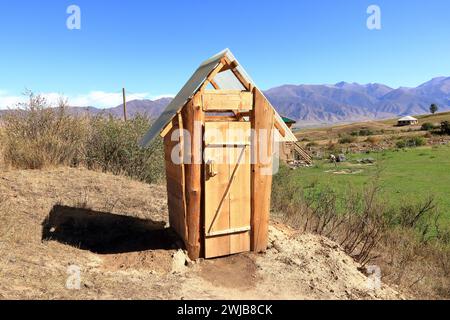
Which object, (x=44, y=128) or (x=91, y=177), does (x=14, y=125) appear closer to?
(x=44, y=128)

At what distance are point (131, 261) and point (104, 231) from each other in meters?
1.73

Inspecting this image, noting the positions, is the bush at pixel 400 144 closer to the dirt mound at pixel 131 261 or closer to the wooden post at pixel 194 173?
the dirt mound at pixel 131 261

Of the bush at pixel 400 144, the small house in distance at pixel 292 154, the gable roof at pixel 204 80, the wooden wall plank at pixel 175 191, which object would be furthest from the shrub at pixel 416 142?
the wooden wall plank at pixel 175 191

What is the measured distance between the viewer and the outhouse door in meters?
5.91

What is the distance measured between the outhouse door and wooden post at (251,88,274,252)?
0.33 ft

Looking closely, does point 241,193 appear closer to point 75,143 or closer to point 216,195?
point 216,195

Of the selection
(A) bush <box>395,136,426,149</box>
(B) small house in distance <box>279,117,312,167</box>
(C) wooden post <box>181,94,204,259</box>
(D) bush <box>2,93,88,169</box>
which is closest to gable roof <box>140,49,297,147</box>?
(C) wooden post <box>181,94,204,259</box>

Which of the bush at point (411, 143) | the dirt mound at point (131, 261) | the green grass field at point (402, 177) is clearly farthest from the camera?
the bush at point (411, 143)

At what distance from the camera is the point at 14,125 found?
11.9m

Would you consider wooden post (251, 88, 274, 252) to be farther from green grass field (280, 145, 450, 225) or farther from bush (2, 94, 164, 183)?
green grass field (280, 145, 450, 225)

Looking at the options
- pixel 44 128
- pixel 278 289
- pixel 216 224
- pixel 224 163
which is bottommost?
pixel 278 289

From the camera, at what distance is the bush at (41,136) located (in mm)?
10539
